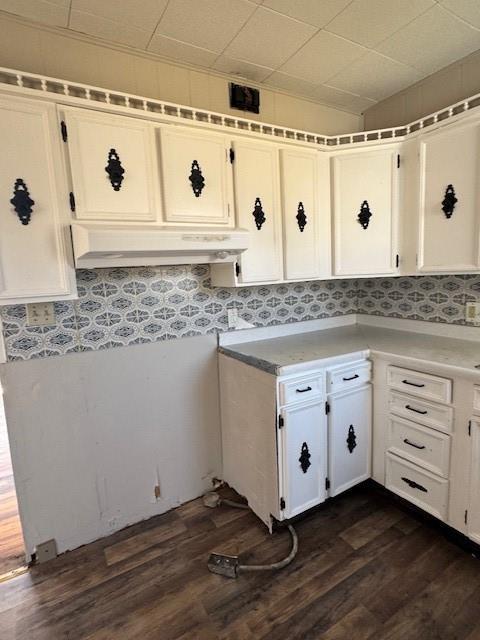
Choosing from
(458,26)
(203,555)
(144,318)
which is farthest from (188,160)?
(203,555)

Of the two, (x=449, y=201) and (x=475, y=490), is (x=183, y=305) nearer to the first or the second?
(x=449, y=201)

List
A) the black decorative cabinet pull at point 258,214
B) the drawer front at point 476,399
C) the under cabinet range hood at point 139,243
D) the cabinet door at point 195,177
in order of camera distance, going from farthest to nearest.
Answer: the black decorative cabinet pull at point 258,214 < the cabinet door at point 195,177 < the drawer front at point 476,399 < the under cabinet range hood at point 139,243

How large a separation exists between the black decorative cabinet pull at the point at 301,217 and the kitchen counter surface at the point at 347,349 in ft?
2.45

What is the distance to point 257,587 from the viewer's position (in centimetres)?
160

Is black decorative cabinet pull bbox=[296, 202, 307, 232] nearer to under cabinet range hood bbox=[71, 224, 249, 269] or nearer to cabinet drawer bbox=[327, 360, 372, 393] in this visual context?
under cabinet range hood bbox=[71, 224, 249, 269]

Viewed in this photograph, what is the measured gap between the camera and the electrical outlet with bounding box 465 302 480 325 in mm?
2082

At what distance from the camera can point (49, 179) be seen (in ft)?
4.83

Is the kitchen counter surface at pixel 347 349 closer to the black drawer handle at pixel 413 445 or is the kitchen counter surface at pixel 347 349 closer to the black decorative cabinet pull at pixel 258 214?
the black drawer handle at pixel 413 445


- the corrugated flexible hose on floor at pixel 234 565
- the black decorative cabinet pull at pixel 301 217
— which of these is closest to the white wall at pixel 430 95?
the black decorative cabinet pull at pixel 301 217

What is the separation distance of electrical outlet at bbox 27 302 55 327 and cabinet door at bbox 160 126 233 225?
2.44ft

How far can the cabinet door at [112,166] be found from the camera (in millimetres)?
1512

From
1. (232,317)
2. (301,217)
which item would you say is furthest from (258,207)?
(232,317)

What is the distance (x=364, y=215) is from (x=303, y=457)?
1.54 metres

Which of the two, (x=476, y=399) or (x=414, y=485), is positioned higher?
(x=476, y=399)
